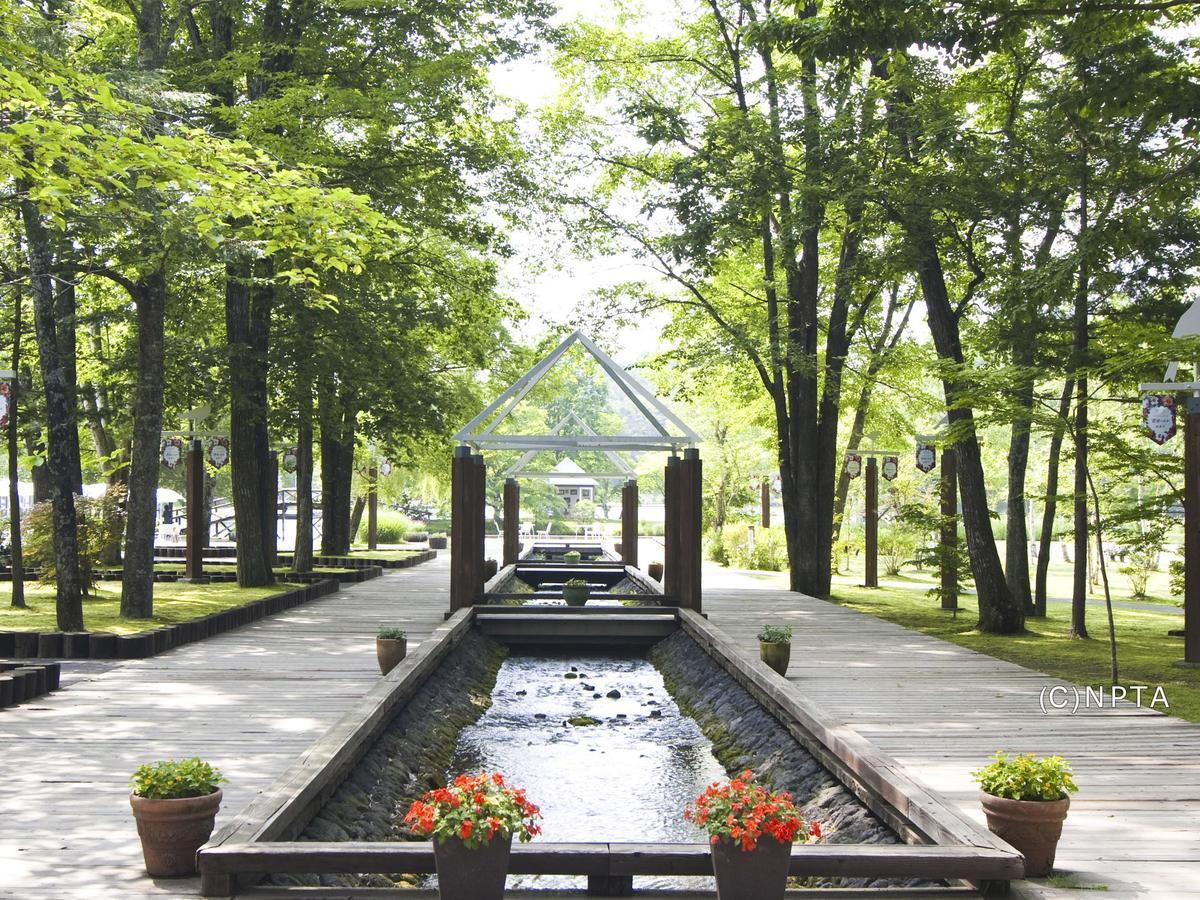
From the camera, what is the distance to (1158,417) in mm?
12414

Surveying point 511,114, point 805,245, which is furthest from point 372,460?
point 805,245

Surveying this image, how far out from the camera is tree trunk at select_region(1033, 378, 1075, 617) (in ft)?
40.4

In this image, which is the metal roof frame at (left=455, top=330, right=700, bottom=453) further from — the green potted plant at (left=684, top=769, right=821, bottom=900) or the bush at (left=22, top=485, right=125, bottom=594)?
the green potted plant at (left=684, top=769, right=821, bottom=900)

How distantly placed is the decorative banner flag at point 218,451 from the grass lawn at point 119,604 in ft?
A: 6.46

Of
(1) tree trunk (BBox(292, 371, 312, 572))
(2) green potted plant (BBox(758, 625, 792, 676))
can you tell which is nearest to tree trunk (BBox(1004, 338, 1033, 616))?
(2) green potted plant (BBox(758, 625, 792, 676))

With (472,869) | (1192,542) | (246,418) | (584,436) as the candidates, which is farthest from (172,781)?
(246,418)

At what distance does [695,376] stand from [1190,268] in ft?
A: 28.1

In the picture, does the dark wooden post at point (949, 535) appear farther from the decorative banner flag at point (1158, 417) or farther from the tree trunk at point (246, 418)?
the tree trunk at point (246, 418)

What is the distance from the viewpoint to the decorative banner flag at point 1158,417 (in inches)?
486

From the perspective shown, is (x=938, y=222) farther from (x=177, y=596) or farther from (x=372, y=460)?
(x=372, y=460)

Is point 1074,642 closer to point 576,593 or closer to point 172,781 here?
point 576,593

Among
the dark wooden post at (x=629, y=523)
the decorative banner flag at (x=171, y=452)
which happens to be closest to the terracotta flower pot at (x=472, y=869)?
the decorative banner flag at (x=171, y=452)

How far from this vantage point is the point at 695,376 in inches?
813

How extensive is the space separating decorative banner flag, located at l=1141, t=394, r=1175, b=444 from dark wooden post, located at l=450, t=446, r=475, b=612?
7600 mm
